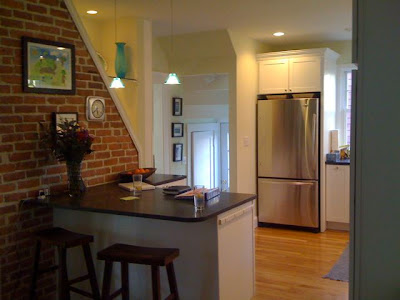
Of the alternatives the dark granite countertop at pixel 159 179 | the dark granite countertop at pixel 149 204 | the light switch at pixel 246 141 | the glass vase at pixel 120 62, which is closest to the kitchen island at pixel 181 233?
the dark granite countertop at pixel 149 204

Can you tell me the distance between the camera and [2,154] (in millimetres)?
2902

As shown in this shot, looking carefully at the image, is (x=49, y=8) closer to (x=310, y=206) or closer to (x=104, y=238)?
(x=104, y=238)

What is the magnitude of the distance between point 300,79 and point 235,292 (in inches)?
135

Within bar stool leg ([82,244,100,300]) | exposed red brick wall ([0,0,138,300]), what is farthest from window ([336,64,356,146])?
bar stool leg ([82,244,100,300])

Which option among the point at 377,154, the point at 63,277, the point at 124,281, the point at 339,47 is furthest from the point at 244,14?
the point at 377,154

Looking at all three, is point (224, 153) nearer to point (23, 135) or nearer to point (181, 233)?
point (181, 233)

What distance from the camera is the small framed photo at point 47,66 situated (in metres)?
3.06

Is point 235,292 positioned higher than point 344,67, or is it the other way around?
point 344,67

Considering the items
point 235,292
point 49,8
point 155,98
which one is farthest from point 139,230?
point 155,98

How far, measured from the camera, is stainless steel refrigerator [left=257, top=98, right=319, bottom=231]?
5598mm

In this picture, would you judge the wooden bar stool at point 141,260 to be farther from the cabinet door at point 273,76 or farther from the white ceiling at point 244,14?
the cabinet door at point 273,76

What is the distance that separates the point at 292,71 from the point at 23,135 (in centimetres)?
377

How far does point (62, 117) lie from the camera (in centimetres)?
332

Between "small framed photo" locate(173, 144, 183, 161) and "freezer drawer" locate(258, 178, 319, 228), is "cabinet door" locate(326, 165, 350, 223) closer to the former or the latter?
"freezer drawer" locate(258, 178, 319, 228)
